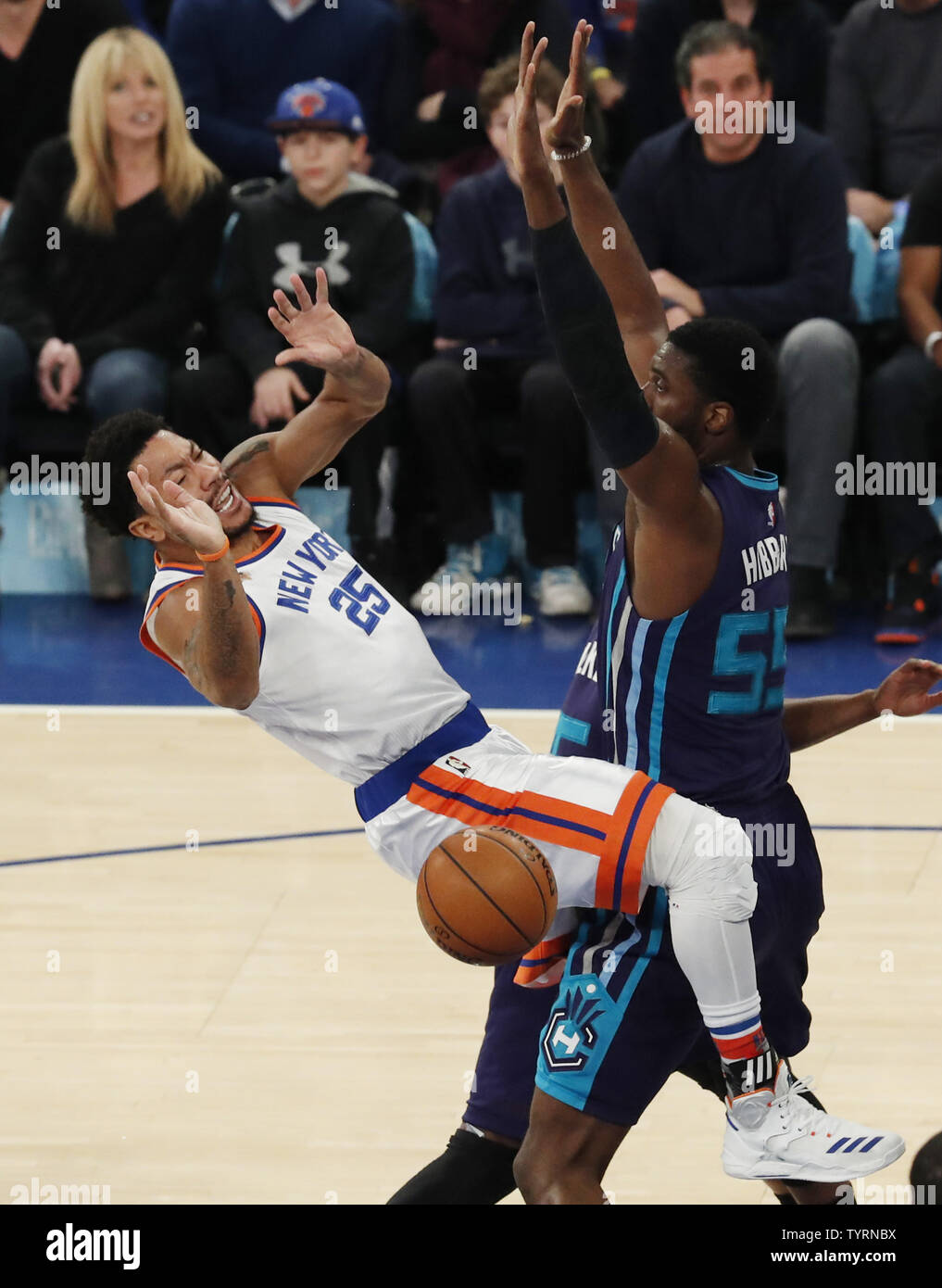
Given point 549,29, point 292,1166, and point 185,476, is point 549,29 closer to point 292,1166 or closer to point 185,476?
point 185,476

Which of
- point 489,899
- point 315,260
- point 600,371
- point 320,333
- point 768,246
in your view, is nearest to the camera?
point 600,371

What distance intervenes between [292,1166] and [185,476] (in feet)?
4.99

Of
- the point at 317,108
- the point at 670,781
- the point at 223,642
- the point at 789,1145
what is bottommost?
the point at 789,1145

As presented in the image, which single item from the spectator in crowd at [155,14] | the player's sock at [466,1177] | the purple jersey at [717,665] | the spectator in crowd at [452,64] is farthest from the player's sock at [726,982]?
the spectator in crowd at [155,14]

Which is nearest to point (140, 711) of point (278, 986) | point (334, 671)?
point (278, 986)

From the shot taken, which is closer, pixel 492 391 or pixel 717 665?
pixel 717 665

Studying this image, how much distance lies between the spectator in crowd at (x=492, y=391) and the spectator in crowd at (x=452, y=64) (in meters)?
0.68

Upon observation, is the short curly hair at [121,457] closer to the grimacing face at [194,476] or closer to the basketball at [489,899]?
the grimacing face at [194,476]

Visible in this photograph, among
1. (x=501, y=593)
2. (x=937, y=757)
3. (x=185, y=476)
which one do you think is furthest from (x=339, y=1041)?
(x=501, y=593)

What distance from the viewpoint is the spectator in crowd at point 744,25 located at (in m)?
9.41

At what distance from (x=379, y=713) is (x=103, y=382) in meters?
5.27

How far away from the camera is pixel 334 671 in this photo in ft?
13.0

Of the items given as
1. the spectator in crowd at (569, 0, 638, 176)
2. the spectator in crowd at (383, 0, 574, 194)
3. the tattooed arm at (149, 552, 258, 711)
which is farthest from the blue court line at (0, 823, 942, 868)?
the spectator in crowd at (383, 0, 574, 194)

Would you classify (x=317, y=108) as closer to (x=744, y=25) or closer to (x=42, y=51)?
(x=42, y=51)
